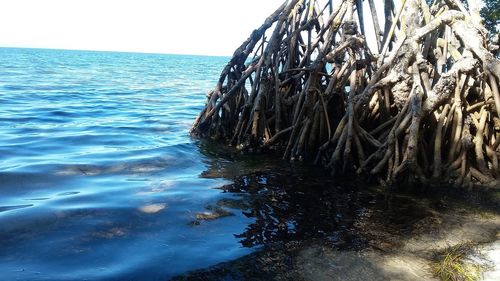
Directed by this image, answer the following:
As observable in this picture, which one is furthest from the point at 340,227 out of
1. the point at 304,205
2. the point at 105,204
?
the point at 105,204

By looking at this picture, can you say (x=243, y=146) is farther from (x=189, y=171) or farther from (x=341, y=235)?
(x=341, y=235)

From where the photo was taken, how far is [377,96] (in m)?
6.21

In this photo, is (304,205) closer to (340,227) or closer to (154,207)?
(340,227)

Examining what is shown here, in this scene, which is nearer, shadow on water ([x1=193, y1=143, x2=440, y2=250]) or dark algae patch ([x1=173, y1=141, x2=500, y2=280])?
dark algae patch ([x1=173, y1=141, x2=500, y2=280])

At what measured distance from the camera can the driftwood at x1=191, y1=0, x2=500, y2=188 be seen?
17.6 ft

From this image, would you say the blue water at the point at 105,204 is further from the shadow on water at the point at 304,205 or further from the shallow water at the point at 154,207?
the shadow on water at the point at 304,205

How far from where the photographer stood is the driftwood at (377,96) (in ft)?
17.6

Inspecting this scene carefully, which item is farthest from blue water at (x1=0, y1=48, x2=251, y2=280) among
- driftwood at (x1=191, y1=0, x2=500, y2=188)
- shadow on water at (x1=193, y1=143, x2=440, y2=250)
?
driftwood at (x1=191, y1=0, x2=500, y2=188)

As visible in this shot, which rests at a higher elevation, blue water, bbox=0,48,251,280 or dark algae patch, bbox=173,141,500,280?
dark algae patch, bbox=173,141,500,280

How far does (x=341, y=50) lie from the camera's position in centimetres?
644

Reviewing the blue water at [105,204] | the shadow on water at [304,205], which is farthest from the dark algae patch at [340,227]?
the blue water at [105,204]

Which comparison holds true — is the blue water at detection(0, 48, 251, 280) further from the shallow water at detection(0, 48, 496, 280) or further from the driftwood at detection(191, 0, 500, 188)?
the driftwood at detection(191, 0, 500, 188)

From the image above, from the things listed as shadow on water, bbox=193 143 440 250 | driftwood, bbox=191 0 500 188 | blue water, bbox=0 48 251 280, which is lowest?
blue water, bbox=0 48 251 280

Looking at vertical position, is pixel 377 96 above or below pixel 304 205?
above
